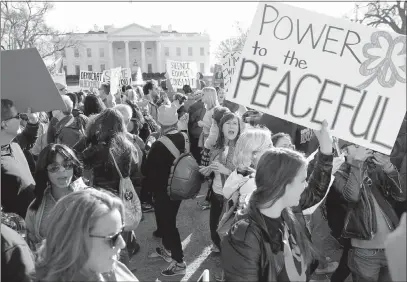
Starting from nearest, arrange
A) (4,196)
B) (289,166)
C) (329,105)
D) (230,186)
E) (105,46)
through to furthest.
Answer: (289,166) < (329,105) < (4,196) < (230,186) < (105,46)

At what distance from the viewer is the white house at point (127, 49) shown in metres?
83.1

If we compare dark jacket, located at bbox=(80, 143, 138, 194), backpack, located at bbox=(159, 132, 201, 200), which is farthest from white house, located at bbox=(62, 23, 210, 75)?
dark jacket, located at bbox=(80, 143, 138, 194)

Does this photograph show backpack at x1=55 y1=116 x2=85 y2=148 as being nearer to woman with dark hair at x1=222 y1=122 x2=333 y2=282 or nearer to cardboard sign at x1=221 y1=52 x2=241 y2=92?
woman with dark hair at x1=222 y1=122 x2=333 y2=282

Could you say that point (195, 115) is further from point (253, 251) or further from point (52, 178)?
point (253, 251)

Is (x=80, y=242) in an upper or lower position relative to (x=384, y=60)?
lower

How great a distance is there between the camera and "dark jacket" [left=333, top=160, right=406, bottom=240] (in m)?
2.96

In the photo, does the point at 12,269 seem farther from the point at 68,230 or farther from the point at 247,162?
the point at 247,162

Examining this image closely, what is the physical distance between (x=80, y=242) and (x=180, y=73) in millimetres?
10582

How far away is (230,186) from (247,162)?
267mm

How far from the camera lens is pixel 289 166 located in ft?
6.97

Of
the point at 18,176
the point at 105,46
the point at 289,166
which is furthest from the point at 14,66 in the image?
the point at 105,46

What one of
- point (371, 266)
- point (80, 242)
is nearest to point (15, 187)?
point (80, 242)

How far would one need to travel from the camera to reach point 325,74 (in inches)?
104

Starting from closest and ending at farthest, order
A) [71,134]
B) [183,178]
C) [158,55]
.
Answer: [183,178]
[71,134]
[158,55]
